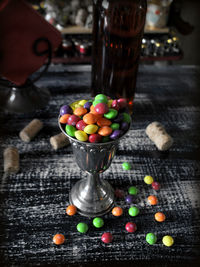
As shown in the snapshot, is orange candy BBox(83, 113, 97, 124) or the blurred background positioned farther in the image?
the blurred background

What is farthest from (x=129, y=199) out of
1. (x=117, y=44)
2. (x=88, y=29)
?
(x=88, y=29)

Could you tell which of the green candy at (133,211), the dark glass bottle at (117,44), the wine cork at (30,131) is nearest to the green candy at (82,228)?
the green candy at (133,211)

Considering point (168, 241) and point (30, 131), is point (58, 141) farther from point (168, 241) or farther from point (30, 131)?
point (168, 241)

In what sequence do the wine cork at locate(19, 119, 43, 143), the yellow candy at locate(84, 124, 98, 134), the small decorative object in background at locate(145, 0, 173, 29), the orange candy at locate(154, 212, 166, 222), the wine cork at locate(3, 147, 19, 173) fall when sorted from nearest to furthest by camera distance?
the yellow candy at locate(84, 124, 98, 134)
the orange candy at locate(154, 212, 166, 222)
the wine cork at locate(3, 147, 19, 173)
the wine cork at locate(19, 119, 43, 143)
the small decorative object in background at locate(145, 0, 173, 29)

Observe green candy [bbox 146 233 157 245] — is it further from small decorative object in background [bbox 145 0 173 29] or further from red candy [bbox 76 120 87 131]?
small decorative object in background [bbox 145 0 173 29]

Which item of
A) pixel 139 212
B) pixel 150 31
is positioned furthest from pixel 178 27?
pixel 139 212

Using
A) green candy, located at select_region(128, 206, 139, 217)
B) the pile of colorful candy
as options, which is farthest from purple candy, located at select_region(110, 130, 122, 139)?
green candy, located at select_region(128, 206, 139, 217)

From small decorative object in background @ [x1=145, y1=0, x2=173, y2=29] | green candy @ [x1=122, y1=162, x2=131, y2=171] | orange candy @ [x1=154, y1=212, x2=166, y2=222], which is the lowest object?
orange candy @ [x1=154, y1=212, x2=166, y2=222]
